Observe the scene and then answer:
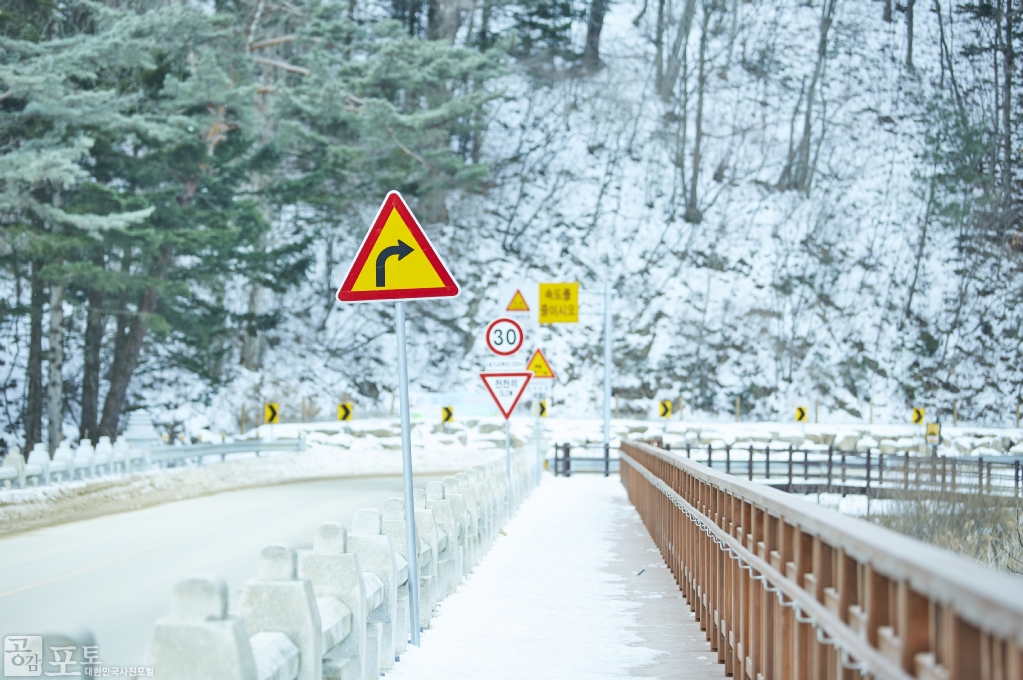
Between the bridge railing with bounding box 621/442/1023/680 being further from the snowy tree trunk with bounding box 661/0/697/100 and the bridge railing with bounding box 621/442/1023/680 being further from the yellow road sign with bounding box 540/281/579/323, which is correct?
the snowy tree trunk with bounding box 661/0/697/100

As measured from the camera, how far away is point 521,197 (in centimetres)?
6262

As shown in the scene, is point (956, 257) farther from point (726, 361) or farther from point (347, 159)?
point (347, 159)

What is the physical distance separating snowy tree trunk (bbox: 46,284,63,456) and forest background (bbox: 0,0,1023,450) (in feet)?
0.42

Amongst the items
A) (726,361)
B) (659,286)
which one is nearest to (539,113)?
(659,286)

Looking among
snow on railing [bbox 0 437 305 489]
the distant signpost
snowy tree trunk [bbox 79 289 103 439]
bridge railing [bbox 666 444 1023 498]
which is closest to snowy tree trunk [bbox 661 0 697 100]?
bridge railing [bbox 666 444 1023 498]

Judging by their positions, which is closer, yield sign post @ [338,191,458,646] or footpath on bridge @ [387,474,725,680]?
footpath on bridge @ [387,474,725,680]

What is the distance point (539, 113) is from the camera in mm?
67062

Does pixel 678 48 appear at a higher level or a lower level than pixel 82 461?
higher

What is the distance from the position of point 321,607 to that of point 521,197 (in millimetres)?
58012

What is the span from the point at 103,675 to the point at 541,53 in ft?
214

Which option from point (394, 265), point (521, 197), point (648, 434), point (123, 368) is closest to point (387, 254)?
point (394, 265)

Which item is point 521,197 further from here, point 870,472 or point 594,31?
point 870,472

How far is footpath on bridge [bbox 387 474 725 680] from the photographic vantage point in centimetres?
727

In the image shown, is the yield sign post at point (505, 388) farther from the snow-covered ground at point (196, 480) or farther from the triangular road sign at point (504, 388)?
the snow-covered ground at point (196, 480)
